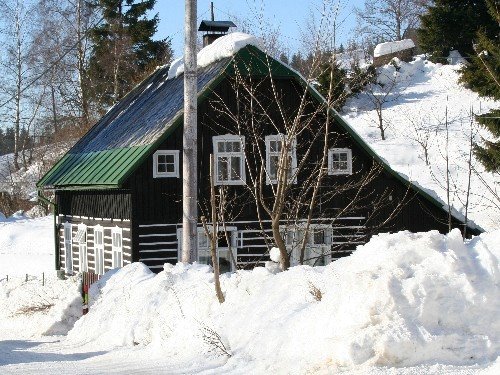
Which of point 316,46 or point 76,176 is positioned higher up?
point 316,46

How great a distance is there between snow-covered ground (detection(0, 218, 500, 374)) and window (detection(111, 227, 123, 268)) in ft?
26.6

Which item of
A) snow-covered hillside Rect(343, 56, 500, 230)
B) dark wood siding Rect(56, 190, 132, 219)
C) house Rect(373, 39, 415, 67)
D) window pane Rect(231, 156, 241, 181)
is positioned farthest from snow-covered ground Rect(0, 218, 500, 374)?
house Rect(373, 39, 415, 67)

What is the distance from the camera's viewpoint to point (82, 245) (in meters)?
26.2

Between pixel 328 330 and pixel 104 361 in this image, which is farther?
pixel 104 361

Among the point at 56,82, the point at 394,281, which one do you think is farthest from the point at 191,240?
the point at 56,82

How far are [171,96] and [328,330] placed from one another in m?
16.3

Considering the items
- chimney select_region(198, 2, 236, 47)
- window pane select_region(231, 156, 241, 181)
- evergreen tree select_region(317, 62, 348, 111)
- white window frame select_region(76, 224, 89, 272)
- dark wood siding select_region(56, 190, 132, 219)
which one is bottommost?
white window frame select_region(76, 224, 89, 272)

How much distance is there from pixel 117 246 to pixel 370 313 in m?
15.6

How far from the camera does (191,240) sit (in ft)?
52.4

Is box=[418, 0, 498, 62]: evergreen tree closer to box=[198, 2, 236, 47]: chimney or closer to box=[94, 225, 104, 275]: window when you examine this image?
box=[198, 2, 236, 47]: chimney

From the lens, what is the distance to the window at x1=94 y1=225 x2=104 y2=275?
24281 mm

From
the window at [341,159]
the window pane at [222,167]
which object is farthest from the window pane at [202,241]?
the window at [341,159]

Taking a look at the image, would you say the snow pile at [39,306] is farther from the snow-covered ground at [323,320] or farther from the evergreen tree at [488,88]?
the evergreen tree at [488,88]

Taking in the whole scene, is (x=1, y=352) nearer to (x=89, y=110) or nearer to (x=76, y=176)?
(x=76, y=176)
